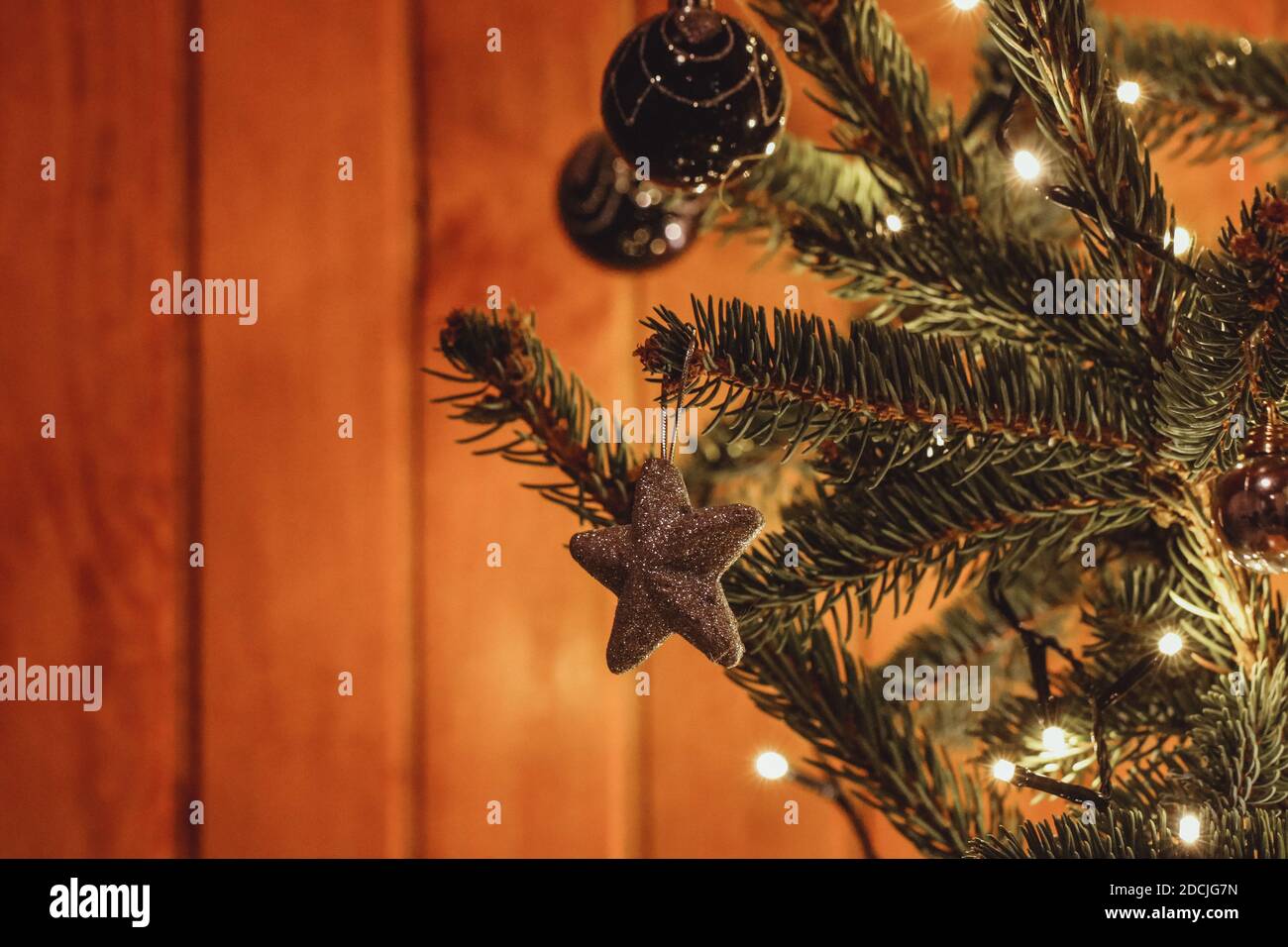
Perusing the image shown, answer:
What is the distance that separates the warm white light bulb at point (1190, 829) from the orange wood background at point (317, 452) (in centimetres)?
71

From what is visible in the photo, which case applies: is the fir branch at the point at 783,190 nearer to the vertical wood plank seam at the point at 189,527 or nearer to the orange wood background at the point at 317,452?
the orange wood background at the point at 317,452

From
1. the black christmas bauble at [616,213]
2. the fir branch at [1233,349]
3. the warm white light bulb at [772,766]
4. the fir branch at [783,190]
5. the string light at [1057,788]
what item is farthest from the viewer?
the black christmas bauble at [616,213]

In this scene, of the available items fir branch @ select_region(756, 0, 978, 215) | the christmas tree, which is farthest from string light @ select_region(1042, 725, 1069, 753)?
fir branch @ select_region(756, 0, 978, 215)

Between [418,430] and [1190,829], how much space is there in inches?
36.7

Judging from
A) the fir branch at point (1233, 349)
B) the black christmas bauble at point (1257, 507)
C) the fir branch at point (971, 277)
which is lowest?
the black christmas bauble at point (1257, 507)

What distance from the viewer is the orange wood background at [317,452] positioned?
1167 millimetres

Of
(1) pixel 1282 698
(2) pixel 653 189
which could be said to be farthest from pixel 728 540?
(2) pixel 653 189

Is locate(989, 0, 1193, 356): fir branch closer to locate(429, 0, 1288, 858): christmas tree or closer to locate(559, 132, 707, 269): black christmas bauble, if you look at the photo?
locate(429, 0, 1288, 858): christmas tree

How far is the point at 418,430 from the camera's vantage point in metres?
1.21

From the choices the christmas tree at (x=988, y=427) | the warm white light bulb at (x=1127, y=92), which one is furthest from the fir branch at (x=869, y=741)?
the warm white light bulb at (x=1127, y=92)

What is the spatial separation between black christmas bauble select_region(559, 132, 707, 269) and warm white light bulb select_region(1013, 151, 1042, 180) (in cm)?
60

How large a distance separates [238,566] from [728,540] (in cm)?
85

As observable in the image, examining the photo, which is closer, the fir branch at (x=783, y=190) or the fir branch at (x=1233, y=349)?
the fir branch at (x=1233, y=349)

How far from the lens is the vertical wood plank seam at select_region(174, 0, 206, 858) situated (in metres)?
1.18
